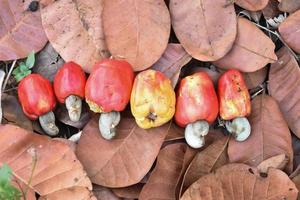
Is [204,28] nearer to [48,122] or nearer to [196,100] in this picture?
[196,100]

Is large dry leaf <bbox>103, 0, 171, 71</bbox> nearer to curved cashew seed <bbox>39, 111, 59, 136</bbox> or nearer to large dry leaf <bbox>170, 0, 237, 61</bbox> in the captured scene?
large dry leaf <bbox>170, 0, 237, 61</bbox>

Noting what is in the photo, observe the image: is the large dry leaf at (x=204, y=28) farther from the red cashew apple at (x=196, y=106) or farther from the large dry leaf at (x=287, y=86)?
the large dry leaf at (x=287, y=86)

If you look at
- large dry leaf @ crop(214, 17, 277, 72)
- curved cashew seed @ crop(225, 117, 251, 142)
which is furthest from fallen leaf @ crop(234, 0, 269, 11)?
curved cashew seed @ crop(225, 117, 251, 142)

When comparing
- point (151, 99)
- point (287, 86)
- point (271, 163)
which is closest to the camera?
point (151, 99)

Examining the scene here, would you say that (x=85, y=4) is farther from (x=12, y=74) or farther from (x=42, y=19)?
(x=12, y=74)

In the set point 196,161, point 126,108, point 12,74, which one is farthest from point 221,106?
point 12,74

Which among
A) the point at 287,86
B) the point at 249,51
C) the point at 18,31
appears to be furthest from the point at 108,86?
the point at 287,86
